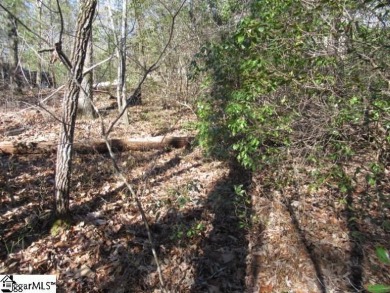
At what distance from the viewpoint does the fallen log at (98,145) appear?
5.88 m

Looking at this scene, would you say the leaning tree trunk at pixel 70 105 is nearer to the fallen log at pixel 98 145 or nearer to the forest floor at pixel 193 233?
the forest floor at pixel 193 233

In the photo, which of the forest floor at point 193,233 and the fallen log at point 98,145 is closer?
the forest floor at point 193,233

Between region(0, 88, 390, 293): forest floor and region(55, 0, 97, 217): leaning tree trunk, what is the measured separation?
0.39 m

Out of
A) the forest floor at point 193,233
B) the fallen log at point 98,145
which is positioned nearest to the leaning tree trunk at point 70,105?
the forest floor at point 193,233

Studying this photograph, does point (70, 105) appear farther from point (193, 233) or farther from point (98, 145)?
point (98, 145)

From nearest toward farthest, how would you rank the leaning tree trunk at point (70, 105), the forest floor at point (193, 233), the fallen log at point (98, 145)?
the forest floor at point (193, 233)
the leaning tree trunk at point (70, 105)
the fallen log at point (98, 145)

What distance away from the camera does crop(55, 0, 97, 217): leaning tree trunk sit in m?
3.29

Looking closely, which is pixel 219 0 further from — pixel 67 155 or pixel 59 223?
Result: pixel 59 223

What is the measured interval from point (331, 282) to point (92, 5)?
13.0ft

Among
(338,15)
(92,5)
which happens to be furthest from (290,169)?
(92,5)

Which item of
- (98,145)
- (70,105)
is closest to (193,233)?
(70,105)

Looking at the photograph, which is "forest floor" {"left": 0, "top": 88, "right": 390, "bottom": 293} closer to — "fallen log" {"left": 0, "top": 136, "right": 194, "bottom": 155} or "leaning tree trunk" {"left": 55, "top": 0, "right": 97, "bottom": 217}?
"leaning tree trunk" {"left": 55, "top": 0, "right": 97, "bottom": 217}

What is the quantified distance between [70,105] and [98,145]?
9.63ft

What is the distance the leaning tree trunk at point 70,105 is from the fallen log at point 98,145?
68.1 inches
